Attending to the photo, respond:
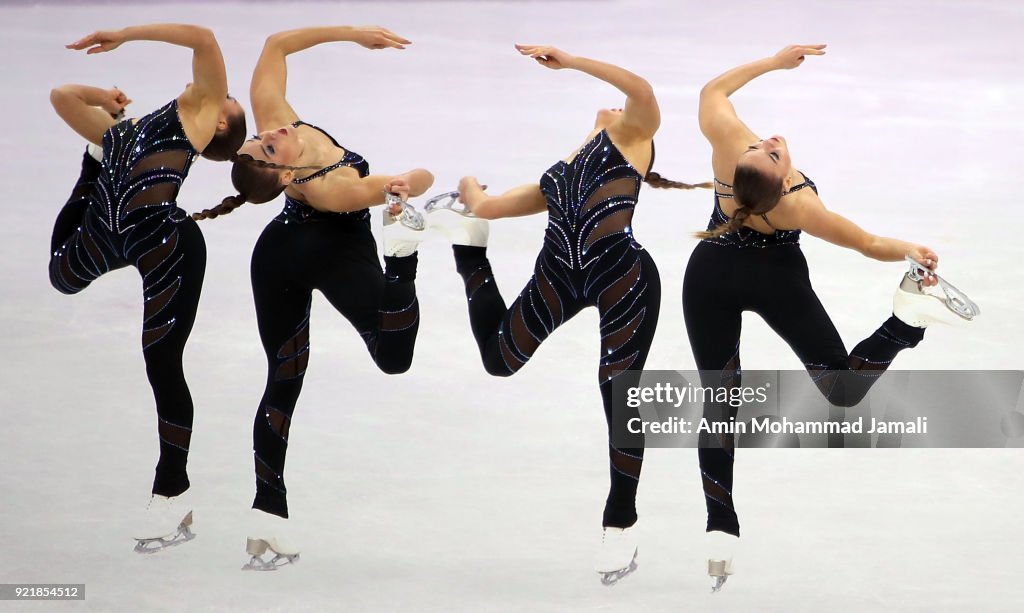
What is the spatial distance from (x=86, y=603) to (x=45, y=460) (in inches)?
51.6

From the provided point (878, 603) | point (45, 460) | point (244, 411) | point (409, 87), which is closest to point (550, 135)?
point (409, 87)

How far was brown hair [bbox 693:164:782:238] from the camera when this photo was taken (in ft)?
15.4

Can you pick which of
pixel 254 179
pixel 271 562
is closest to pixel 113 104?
pixel 254 179

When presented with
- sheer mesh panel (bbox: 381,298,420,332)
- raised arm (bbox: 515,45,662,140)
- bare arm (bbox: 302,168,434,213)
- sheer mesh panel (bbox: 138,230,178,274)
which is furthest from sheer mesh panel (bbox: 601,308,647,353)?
sheer mesh panel (bbox: 138,230,178,274)

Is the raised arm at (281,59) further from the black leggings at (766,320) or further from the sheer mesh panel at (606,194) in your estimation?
the black leggings at (766,320)

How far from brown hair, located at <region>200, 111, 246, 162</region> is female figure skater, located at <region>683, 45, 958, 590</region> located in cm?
173

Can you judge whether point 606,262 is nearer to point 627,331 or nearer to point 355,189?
point 627,331

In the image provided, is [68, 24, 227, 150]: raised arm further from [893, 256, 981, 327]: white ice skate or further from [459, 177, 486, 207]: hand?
[893, 256, 981, 327]: white ice skate

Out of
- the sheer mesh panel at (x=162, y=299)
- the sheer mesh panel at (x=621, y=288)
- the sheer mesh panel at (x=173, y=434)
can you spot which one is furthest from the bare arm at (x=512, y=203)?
the sheer mesh panel at (x=173, y=434)

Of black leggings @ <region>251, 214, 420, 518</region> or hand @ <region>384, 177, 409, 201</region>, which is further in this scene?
black leggings @ <region>251, 214, 420, 518</region>

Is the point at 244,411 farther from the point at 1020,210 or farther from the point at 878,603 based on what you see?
the point at 1020,210

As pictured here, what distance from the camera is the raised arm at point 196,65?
16.2 ft

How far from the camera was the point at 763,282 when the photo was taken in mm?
4883

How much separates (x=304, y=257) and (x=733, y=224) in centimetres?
155
